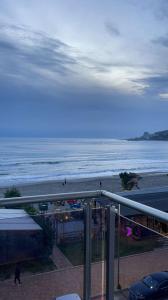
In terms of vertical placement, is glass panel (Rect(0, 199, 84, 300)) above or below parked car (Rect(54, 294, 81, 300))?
above

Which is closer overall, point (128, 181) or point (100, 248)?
point (100, 248)

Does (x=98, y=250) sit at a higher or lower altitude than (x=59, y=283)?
higher

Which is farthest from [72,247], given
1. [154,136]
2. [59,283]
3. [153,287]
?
[154,136]

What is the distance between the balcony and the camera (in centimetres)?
150

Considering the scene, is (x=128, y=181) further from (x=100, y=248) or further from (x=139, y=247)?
(x=139, y=247)

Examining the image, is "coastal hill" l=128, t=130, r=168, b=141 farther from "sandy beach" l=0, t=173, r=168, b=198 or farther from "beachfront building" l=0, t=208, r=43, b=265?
"beachfront building" l=0, t=208, r=43, b=265

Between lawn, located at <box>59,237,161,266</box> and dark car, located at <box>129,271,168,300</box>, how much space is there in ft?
0.35

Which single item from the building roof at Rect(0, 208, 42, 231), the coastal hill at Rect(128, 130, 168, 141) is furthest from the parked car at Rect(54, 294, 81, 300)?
the coastal hill at Rect(128, 130, 168, 141)

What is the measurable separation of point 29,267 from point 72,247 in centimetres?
24

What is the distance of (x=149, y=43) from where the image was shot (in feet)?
48.2

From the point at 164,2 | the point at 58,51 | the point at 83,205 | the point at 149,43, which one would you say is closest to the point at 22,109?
the point at 58,51

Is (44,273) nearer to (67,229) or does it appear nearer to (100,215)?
(67,229)

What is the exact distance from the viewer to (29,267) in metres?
1.65

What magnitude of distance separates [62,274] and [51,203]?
16.1 inches
